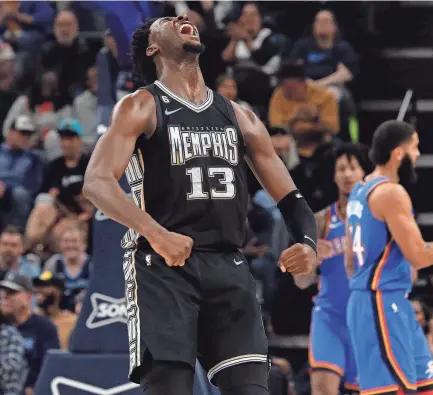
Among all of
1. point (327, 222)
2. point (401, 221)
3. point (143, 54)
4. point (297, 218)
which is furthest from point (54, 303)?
point (297, 218)

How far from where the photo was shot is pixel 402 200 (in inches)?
239

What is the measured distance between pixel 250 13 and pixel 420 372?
6.79m

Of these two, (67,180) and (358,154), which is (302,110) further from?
(358,154)

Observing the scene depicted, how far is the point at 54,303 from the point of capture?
9273 millimetres

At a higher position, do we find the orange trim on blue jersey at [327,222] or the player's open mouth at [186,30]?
the player's open mouth at [186,30]

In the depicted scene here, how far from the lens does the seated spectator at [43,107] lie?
12.0m

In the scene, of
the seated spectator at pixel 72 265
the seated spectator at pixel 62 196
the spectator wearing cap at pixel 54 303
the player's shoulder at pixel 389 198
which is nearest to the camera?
the player's shoulder at pixel 389 198

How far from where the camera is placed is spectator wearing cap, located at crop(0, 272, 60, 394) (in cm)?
852

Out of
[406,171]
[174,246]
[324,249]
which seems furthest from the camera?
[324,249]

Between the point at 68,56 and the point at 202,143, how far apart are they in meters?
8.51

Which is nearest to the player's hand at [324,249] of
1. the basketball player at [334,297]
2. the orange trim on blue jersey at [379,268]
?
the basketball player at [334,297]

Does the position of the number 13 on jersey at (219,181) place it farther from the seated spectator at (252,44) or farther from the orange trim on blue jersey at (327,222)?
the seated spectator at (252,44)

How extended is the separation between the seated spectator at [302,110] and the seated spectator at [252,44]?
0.75m

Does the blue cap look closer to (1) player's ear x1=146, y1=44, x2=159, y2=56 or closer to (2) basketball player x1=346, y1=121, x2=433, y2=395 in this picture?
(2) basketball player x1=346, y1=121, x2=433, y2=395
